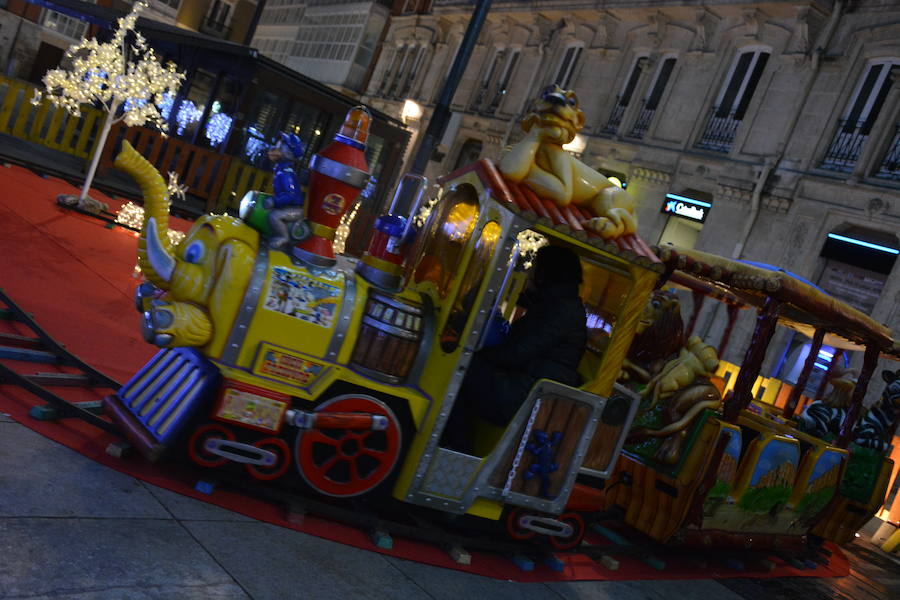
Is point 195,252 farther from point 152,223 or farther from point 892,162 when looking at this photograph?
point 892,162

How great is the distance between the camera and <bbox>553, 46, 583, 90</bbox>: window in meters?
25.3

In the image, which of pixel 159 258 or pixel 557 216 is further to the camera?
pixel 557 216

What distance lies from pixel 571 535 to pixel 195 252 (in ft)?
11.9

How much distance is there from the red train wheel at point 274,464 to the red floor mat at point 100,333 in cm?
18

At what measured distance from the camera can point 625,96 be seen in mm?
22734

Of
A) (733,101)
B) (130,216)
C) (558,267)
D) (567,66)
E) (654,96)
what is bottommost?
(130,216)

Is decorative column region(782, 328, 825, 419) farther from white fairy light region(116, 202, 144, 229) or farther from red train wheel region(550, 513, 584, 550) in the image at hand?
white fairy light region(116, 202, 144, 229)

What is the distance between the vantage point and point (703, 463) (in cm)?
708

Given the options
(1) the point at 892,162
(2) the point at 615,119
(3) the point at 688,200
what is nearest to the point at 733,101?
(3) the point at 688,200

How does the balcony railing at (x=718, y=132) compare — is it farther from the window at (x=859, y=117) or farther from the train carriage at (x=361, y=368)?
the train carriage at (x=361, y=368)

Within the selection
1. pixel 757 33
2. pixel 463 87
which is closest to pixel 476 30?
pixel 757 33

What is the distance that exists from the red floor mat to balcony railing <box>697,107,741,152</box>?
456 inches

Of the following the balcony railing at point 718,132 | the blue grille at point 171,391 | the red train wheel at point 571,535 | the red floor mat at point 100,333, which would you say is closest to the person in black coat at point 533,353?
A: the red floor mat at point 100,333

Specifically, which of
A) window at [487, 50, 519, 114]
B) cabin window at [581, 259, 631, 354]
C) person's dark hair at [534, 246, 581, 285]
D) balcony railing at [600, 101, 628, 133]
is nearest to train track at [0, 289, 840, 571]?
cabin window at [581, 259, 631, 354]
